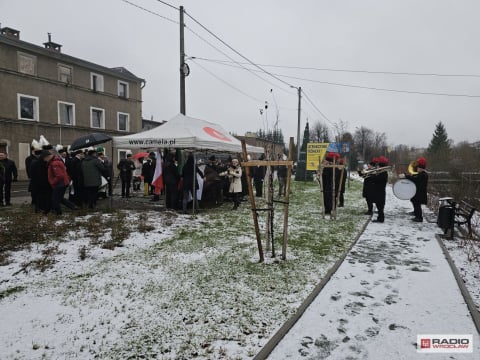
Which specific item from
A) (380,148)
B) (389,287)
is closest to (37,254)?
(389,287)

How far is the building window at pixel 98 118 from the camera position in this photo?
1189 inches

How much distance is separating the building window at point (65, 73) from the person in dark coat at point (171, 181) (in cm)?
2369

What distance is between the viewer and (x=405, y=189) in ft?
29.5

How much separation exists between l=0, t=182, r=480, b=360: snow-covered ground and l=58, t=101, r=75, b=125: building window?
25.1 metres

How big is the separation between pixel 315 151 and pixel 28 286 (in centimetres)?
2120

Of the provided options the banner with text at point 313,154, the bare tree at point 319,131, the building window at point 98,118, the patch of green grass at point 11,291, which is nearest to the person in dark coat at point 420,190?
the patch of green grass at point 11,291

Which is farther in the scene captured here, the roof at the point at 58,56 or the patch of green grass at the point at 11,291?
the roof at the point at 58,56

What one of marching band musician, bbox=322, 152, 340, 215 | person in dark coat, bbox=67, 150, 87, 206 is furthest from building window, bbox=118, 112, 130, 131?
marching band musician, bbox=322, 152, 340, 215

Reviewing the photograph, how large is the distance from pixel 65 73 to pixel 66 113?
356 cm

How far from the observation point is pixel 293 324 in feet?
10.9

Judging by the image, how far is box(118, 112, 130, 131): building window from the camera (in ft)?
108

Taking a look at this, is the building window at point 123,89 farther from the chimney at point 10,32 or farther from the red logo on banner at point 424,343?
the red logo on banner at point 424,343

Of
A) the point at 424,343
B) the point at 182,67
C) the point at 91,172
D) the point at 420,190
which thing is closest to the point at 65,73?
the point at 182,67

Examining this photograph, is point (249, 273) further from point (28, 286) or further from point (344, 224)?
point (344, 224)
